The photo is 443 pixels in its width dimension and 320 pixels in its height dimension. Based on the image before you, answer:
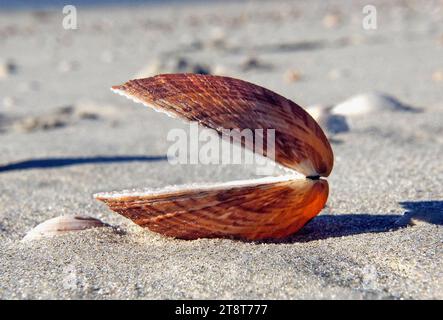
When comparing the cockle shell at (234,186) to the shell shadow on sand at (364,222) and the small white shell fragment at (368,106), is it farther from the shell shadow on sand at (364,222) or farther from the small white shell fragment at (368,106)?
the small white shell fragment at (368,106)

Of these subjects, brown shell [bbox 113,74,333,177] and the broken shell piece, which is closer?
brown shell [bbox 113,74,333,177]

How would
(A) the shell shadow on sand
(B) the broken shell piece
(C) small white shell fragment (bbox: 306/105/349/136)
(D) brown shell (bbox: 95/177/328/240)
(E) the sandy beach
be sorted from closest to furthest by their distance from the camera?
(E) the sandy beach → (D) brown shell (bbox: 95/177/328/240) → (A) the shell shadow on sand → (B) the broken shell piece → (C) small white shell fragment (bbox: 306/105/349/136)

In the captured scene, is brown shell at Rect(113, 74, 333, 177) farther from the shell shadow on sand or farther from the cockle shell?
the shell shadow on sand

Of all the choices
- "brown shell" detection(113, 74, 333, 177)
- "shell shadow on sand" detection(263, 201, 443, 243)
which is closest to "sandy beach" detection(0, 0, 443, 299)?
"shell shadow on sand" detection(263, 201, 443, 243)

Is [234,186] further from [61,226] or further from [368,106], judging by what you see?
[368,106]

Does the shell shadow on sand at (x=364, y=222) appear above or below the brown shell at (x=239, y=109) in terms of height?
below

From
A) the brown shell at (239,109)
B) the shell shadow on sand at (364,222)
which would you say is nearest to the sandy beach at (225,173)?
the shell shadow on sand at (364,222)
